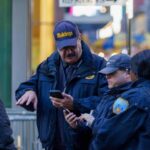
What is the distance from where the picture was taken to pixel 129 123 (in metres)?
4.75

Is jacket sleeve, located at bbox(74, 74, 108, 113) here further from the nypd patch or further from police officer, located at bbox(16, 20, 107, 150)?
the nypd patch

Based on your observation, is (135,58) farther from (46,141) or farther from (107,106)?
(46,141)

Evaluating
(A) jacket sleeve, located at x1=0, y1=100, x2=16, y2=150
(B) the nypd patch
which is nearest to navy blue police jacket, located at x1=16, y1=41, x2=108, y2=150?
(A) jacket sleeve, located at x1=0, y1=100, x2=16, y2=150

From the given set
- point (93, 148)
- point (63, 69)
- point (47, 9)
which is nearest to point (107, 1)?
point (47, 9)

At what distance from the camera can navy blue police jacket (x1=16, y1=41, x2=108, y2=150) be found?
6.00 meters

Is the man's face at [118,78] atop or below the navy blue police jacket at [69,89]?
atop

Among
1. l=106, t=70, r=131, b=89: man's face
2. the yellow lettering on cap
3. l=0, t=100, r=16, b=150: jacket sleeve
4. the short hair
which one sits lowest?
l=0, t=100, r=16, b=150: jacket sleeve

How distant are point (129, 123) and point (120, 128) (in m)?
0.08

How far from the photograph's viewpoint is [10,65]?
29.6 feet

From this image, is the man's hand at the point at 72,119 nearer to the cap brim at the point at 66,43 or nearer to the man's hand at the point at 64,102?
the man's hand at the point at 64,102

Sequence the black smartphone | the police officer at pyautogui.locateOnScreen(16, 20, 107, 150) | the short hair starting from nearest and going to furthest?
the short hair
the black smartphone
the police officer at pyautogui.locateOnScreen(16, 20, 107, 150)

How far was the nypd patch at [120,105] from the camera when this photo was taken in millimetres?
4795

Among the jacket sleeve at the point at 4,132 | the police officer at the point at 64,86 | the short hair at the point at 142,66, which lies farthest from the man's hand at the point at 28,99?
the short hair at the point at 142,66

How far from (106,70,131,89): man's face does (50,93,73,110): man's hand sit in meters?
0.58
